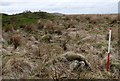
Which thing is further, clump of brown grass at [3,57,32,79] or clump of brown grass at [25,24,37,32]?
clump of brown grass at [25,24,37,32]

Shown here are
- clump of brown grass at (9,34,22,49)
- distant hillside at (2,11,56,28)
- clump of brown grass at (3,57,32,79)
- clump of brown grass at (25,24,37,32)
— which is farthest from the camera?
distant hillside at (2,11,56,28)

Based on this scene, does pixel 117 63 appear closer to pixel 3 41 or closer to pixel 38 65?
pixel 38 65

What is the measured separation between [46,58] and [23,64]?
96 centimetres

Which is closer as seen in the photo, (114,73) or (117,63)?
(114,73)

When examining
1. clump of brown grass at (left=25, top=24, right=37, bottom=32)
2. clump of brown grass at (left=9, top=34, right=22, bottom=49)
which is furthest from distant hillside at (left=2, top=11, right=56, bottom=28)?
clump of brown grass at (left=9, top=34, right=22, bottom=49)

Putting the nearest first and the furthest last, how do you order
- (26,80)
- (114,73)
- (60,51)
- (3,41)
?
(26,80), (114,73), (60,51), (3,41)

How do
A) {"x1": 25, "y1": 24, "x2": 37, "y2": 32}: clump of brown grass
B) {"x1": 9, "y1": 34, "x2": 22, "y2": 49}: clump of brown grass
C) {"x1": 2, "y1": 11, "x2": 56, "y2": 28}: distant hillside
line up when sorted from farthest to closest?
{"x1": 2, "y1": 11, "x2": 56, "y2": 28}: distant hillside → {"x1": 25, "y1": 24, "x2": 37, "y2": 32}: clump of brown grass → {"x1": 9, "y1": 34, "x2": 22, "y2": 49}: clump of brown grass

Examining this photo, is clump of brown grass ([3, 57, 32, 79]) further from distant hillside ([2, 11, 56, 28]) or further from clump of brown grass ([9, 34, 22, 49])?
distant hillside ([2, 11, 56, 28])

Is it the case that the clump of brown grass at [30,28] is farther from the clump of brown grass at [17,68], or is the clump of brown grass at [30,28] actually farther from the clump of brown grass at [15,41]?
the clump of brown grass at [17,68]

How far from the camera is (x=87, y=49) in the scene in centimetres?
968

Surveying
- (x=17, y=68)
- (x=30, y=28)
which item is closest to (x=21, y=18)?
(x=30, y=28)

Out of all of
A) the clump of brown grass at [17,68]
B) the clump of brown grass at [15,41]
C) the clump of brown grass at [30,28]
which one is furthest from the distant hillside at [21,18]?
the clump of brown grass at [17,68]

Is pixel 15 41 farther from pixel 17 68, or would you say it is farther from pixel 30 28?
pixel 30 28

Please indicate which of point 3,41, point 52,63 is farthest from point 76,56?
point 3,41
